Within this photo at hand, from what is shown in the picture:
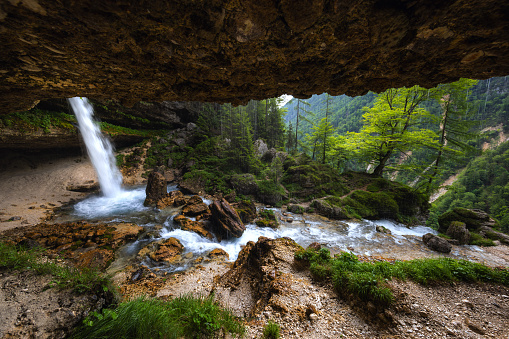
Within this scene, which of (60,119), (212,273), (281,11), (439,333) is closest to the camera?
(281,11)

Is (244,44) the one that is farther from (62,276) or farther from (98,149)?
(98,149)

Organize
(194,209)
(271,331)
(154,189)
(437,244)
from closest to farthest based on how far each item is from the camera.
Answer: (271,331), (437,244), (194,209), (154,189)

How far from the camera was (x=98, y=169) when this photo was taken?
1328 centimetres

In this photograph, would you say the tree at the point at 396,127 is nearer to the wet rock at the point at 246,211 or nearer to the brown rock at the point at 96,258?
the wet rock at the point at 246,211

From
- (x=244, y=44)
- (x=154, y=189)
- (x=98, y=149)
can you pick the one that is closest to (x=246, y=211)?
(x=154, y=189)

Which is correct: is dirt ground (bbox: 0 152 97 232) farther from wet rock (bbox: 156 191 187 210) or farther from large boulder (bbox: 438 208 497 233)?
large boulder (bbox: 438 208 497 233)

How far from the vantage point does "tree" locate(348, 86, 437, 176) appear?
11.7 m

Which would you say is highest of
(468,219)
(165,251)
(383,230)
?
(165,251)

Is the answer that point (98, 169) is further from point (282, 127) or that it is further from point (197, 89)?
point (282, 127)

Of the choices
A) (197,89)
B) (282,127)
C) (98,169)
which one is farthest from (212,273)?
(282,127)

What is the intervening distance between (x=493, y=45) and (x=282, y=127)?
24.6 m

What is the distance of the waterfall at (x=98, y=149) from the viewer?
40.3 feet

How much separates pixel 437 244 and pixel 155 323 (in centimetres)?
1265

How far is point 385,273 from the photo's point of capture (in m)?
3.91
